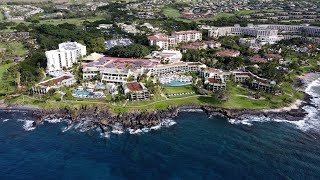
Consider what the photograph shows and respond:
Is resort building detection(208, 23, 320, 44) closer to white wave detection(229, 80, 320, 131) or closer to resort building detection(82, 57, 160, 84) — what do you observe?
resort building detection(82, 57, 160, 84)

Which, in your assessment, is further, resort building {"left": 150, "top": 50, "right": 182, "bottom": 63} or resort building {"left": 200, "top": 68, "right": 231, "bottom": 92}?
resort building {"left": 150, "top": 50, "right": 182, "bottom": 63}

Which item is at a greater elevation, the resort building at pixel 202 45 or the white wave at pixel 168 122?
the resort building at pixel 202 45

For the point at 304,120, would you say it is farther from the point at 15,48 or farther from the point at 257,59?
the point at 15,48

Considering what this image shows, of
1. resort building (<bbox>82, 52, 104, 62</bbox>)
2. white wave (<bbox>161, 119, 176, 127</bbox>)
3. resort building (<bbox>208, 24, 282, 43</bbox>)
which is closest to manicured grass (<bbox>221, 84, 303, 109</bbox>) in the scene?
white wave (<bbox>161, 119, 176, 127</bbox>)

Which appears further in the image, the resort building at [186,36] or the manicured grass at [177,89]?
the resort building at [186,36]

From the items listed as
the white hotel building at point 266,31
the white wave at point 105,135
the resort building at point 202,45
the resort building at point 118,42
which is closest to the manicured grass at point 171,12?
the white hotel building at point 266,31

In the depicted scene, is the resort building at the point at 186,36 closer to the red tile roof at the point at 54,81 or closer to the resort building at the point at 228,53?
the resort building at the point at 228,53
